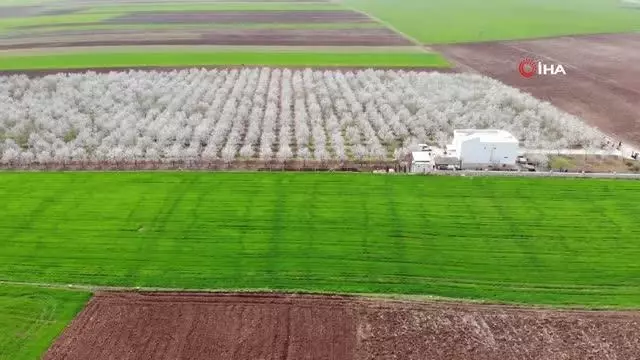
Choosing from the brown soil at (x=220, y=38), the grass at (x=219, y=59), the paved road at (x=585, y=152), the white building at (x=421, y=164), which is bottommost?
the paved road at (x=585, y=152)

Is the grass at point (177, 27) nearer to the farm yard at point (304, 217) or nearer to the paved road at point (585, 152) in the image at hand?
the farm yard at point (304, 217)

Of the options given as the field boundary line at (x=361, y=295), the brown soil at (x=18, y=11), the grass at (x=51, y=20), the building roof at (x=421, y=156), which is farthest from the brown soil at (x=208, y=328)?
the brown soil at (x=18, y=11)

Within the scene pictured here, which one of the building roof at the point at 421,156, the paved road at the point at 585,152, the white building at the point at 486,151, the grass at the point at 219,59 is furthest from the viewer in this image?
the grass at the point at 219,59

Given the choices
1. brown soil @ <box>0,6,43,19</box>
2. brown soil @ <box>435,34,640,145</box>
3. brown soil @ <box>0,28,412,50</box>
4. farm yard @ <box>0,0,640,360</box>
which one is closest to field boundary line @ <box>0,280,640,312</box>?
farm yard @ <box>0,0,640,360</box>

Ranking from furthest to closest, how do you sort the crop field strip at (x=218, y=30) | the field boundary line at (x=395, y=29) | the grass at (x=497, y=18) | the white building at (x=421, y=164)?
the grass at (x=497, y=18), the field boundary line at (x=395, y=29), the crop field strip at (x=218, y=30), the white building at (x=421, y=164)

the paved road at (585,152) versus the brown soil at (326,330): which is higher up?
the paved road at (585,152)

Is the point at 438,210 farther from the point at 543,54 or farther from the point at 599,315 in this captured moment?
the point at 543,54

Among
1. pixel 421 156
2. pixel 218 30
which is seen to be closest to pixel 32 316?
pixel 421 156

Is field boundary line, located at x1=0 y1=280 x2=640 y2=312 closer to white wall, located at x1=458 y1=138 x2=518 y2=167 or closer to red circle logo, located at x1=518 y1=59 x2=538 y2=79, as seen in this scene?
white wall, located at x1=458 y1=138 x2=518 y2=167
